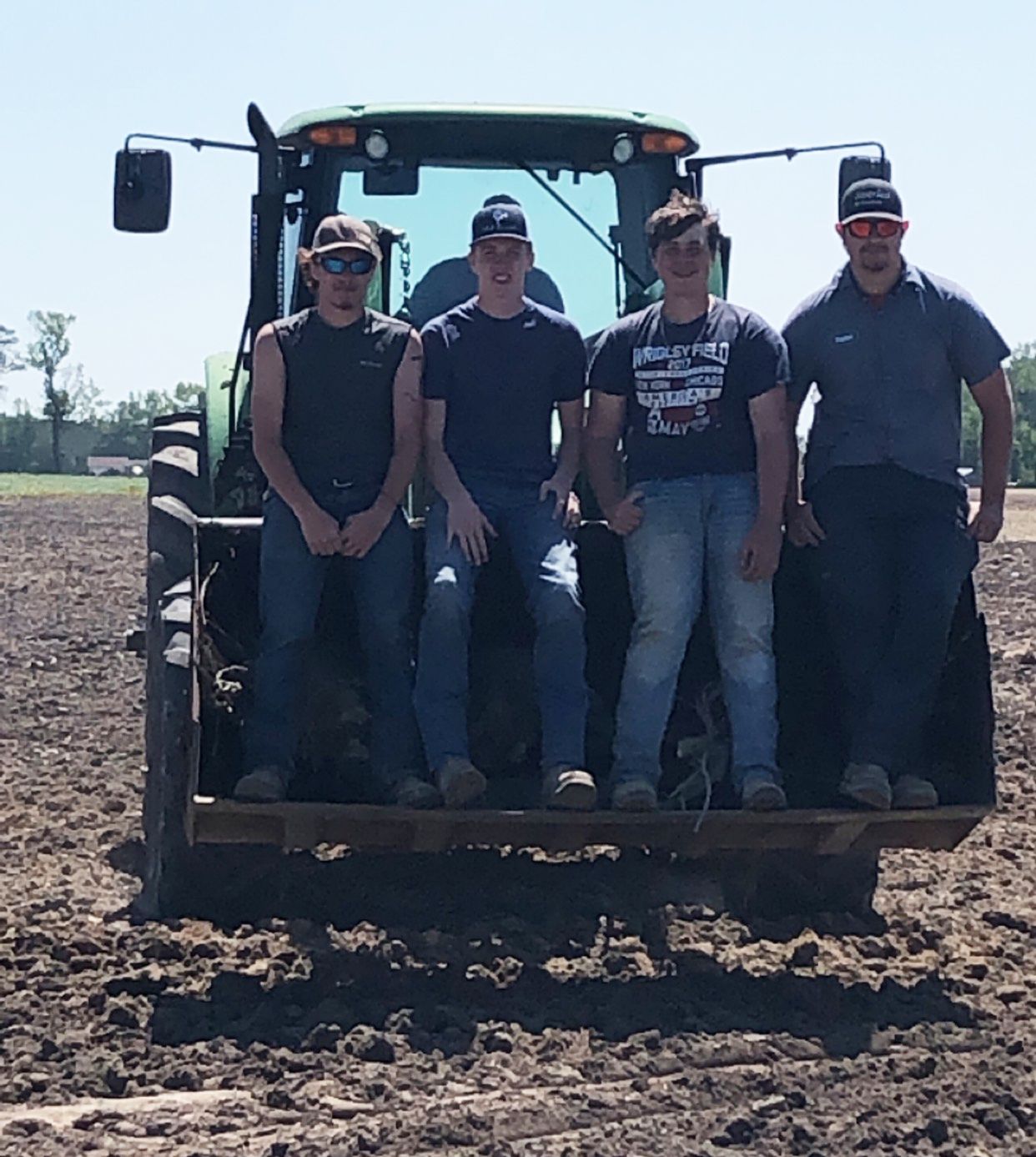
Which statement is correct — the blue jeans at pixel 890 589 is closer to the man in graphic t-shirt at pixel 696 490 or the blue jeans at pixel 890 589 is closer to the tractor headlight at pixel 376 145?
the man in graphic t-shirt at pixel 696 490

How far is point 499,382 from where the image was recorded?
5777 millimetres

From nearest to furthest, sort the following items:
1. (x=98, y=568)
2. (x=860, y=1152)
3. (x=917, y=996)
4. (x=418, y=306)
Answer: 1. (x=860, y=1152)
2. (x=917, y=996)
3. (x=418, y=306)
4. (x=98, y=568)

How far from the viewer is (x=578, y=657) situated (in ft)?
18.5

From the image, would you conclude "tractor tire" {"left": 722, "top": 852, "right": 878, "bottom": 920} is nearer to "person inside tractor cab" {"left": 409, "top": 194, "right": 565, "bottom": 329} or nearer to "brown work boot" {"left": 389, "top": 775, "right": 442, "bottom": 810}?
"brown work boot" {"left": 389, "top": 775, "right": 442, "bottom": 810}

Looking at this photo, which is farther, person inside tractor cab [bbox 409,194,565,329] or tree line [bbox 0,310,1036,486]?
tree line [bbox 0,310,1036,486]

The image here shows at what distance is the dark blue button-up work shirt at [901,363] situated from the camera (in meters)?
5.73

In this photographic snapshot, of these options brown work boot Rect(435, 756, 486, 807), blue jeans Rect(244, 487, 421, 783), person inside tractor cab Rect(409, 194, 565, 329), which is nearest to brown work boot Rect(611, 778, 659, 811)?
brown work boot Rect(435, 756, 486, 807)

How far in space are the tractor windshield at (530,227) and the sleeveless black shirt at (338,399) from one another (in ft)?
4.75

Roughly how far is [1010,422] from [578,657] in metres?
1.42

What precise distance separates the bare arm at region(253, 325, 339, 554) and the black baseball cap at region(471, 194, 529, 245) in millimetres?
663

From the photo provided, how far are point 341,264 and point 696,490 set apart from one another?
119 centimetres

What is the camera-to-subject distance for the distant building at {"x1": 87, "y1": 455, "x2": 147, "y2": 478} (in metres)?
92.0

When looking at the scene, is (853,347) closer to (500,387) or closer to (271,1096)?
(500,387)

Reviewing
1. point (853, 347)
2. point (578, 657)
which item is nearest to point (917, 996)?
point (578, 657)
